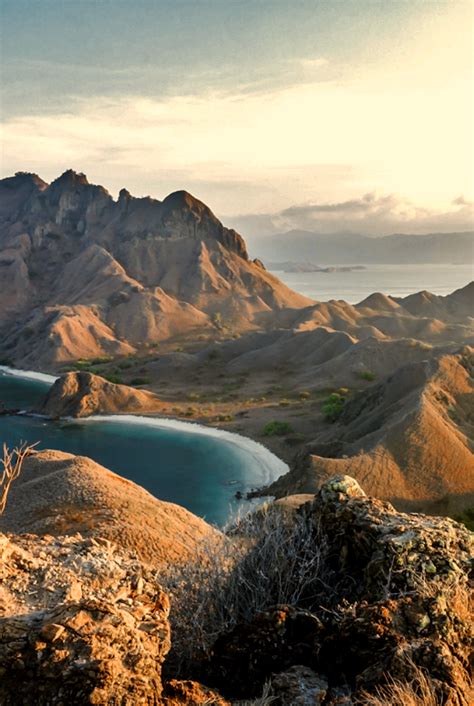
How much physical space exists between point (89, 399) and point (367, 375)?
1222 inches

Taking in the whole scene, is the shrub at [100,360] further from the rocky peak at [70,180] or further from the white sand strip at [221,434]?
the rocky peak at [70,180]

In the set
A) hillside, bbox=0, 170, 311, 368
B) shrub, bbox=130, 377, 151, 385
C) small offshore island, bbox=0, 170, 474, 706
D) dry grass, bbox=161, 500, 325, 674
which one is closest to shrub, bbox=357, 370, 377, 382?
small offshore island, bbox=0, 170, 474, 706

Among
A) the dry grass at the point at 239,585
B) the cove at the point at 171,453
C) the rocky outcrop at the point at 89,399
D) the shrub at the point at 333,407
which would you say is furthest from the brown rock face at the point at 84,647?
the rocky outcrop at the point at 89,399

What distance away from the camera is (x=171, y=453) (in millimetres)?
49812

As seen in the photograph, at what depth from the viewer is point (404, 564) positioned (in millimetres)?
8359

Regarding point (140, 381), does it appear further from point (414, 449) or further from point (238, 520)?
point (238, 520)

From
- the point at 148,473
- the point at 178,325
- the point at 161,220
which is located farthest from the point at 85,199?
the point at 148,473

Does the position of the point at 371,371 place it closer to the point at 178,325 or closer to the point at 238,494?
the point at 238,494

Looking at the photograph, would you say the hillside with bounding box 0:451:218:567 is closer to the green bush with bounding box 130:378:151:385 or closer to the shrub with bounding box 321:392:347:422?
the shrub with bounding box 321:392:347:422

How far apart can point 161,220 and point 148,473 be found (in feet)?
412

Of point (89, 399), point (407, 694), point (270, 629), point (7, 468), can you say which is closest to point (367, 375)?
point (89, 399)

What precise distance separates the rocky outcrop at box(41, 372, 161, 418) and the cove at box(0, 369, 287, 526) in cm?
174

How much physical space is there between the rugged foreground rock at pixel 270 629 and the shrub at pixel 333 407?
42.6 metres

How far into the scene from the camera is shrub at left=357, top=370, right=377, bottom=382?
217ft
